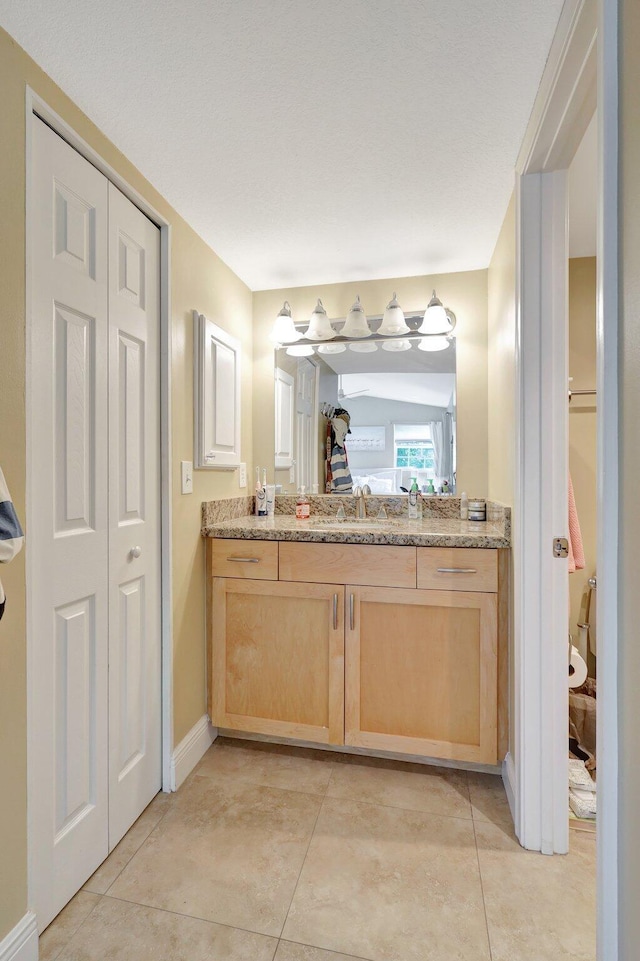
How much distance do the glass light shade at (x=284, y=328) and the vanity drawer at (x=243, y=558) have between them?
3.69 ft

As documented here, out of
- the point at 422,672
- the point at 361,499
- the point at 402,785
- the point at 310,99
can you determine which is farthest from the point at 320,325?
the point at 402,785

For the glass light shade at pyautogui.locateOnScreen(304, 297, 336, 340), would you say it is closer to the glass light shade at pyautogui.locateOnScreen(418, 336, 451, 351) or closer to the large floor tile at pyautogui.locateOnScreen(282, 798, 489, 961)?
the glass light shade at pyautogui.locateOnScreen(418, 336, 451, 351)

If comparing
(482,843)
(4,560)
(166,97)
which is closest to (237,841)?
Result: (482,843)

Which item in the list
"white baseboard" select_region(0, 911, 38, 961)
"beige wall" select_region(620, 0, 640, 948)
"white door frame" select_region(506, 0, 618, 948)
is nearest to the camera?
"beige wall" select_region(620, 0, 640, 948)

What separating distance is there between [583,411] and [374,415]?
3.33 ft

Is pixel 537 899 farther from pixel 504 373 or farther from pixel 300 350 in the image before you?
pixel 300 350

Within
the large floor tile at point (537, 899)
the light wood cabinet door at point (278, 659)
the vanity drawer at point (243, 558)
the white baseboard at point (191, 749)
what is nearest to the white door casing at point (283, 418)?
the vanity drawer at point (243, 558)

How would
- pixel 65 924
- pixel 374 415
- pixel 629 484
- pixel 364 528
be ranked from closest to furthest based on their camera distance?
1. pixel 629 484
2. pixel 65 924
3. pixel 364 528
4. pixel 374 415

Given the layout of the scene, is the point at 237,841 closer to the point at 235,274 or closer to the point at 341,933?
the point at 341,933

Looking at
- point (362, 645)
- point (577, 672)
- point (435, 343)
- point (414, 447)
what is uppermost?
point (435, 343)

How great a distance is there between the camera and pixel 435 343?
239cm

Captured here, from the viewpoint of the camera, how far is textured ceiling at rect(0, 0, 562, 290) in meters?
1.07

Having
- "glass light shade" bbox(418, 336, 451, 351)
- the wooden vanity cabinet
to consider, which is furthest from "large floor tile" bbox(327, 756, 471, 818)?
"glass light shade" bbox(418, 336, 451, 351)

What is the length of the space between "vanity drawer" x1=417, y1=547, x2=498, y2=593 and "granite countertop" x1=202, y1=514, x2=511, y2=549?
0.09 ft
